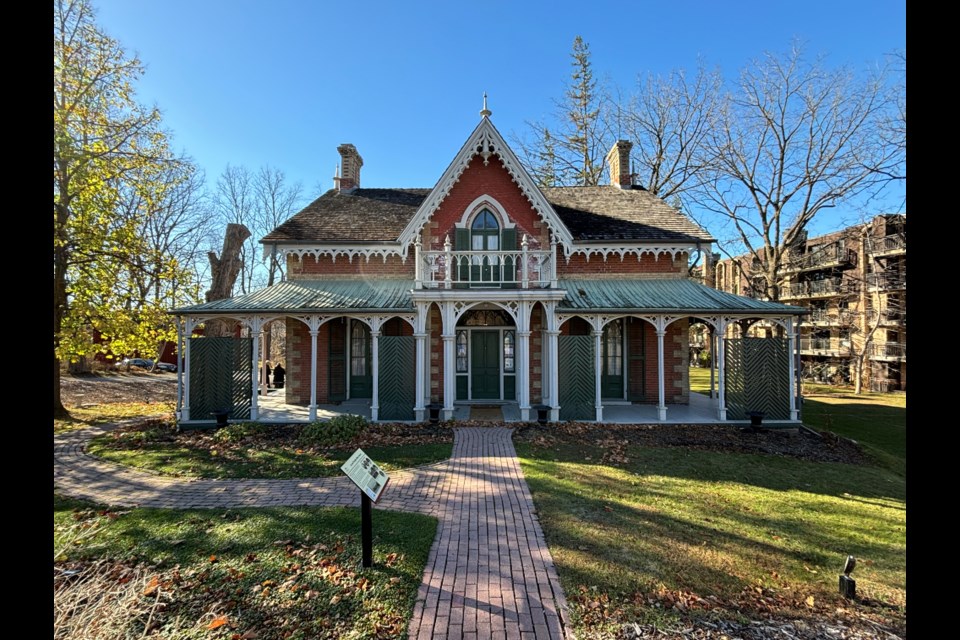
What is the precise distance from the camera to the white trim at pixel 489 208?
15414mm

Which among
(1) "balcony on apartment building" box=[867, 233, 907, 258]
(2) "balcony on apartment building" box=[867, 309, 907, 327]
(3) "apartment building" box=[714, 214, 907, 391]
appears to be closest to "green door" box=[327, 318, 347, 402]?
(3) "apartment building" box=[714, 214, 907, 391]

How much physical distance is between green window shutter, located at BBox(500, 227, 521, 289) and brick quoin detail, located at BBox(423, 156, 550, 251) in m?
0.24

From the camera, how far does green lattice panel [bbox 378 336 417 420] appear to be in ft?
43.9

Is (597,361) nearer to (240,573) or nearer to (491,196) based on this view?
(491,196)

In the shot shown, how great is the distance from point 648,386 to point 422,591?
1312 centimetres

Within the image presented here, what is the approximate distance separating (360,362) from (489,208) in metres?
7.84

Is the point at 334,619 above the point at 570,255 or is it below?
below

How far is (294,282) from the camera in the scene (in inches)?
634

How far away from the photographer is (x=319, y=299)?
14.3 meters

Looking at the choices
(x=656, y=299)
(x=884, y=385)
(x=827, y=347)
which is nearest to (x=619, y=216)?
(x=656, y=299)

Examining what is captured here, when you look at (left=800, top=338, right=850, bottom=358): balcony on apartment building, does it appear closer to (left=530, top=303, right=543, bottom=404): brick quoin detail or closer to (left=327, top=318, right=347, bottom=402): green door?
(left=530, top=303, right=543, bottom=404): brick quoin detail

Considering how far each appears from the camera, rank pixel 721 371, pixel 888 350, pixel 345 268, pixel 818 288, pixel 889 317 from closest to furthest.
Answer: pixel 721 371, pixel 345 268, pixel 889 317, pixel 888 350, pixel 818 288

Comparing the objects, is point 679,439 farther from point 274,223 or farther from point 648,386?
point 274,223
